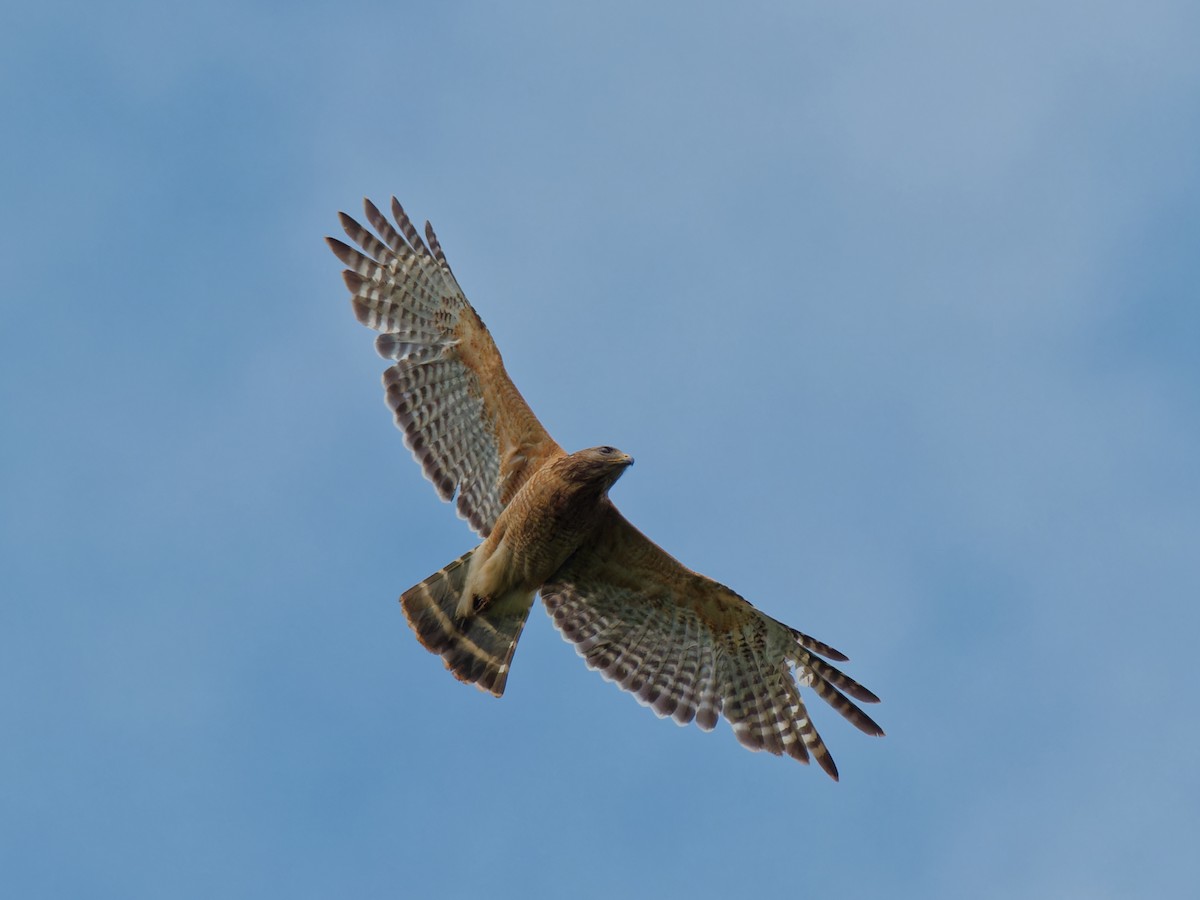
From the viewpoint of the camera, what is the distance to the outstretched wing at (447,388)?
11.3 m

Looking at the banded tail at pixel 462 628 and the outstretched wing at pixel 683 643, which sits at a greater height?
the outstretched wing at pixel 683 643

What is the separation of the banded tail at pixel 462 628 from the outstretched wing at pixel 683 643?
495 millimetres

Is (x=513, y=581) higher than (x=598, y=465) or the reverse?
the reverse

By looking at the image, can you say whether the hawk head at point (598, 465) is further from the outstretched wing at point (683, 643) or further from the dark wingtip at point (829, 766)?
the dark wingtip at point (829, 766)

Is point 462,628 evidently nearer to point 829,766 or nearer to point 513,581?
point 513,581

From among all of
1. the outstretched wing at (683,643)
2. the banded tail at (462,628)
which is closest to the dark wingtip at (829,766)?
the outstretched wing at (683,643)

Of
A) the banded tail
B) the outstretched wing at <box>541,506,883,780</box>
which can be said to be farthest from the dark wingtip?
the banded tail

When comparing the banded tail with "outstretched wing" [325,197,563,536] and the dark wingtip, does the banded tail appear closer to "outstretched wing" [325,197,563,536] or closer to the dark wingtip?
"outstretched wing" [325,197,563,536]

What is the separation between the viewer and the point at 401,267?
A: 37.6ft

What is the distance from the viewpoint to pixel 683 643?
11.3 meters

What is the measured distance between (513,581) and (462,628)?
0.59 m

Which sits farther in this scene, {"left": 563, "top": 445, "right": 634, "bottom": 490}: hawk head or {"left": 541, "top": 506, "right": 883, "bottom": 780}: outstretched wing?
{"left": 541, "top": 506, "right": 883, "bottom": 780}: outstretched wing

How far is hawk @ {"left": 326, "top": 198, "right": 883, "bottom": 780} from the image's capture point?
A: 1097 cm

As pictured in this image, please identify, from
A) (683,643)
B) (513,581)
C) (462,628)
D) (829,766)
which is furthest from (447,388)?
(829,766)
